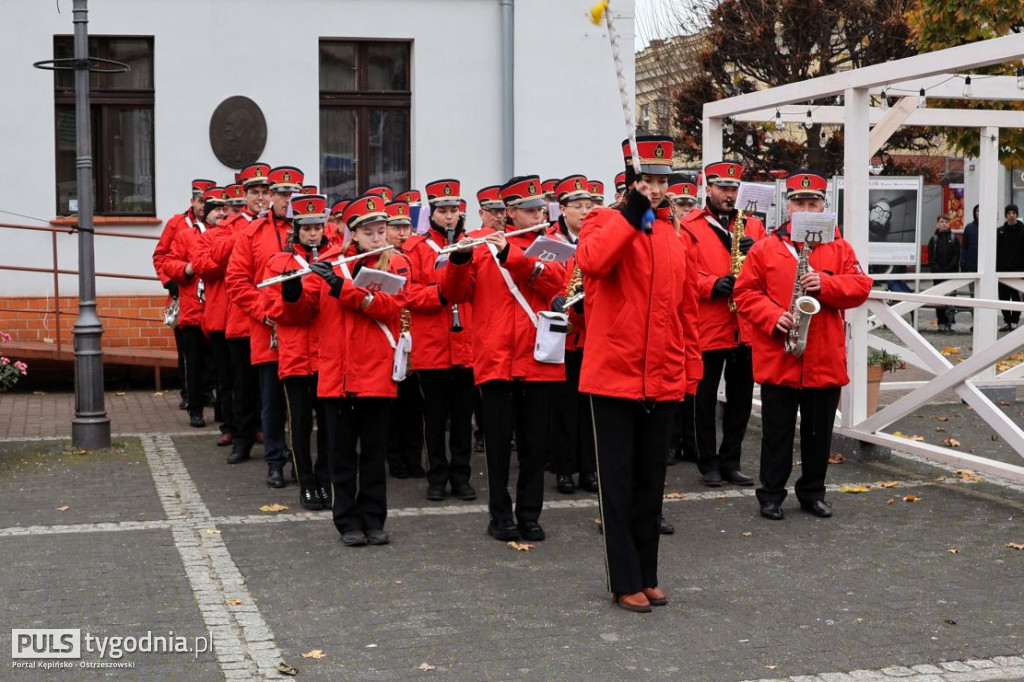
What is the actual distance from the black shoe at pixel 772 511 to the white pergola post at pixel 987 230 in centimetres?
579

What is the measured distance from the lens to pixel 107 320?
15.1 meters

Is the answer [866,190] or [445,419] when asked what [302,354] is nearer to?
[445,419]

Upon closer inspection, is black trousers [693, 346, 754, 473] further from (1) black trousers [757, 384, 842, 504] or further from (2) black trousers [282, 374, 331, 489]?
(2) black trousers [282, 374, 331, 489]

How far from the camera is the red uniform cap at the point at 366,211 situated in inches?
294

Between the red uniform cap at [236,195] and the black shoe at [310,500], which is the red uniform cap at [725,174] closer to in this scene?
the black shoe at [310,500]

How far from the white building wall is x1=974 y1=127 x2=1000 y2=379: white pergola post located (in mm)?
4279

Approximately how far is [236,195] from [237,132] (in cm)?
428

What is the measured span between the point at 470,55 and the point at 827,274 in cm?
882

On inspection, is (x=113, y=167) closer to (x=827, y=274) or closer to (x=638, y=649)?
(x=827, y=274)

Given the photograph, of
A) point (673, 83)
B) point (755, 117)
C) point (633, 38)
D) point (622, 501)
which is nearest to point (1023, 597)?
point (622, 501)

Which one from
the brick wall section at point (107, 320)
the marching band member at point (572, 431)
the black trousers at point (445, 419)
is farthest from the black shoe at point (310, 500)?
the brick wall section at point (107, 320)

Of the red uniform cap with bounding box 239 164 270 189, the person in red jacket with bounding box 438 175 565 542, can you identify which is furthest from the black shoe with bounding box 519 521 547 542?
the red uniform cap with bounding box 239 164 270 189

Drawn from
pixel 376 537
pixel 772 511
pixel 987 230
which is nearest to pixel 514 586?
pixel 376 537

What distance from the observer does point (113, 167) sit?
51.0ft
